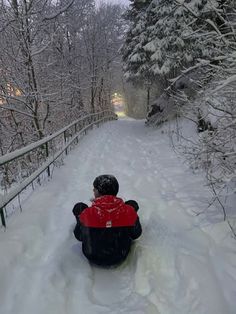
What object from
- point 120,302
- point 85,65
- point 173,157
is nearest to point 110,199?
point 120,302

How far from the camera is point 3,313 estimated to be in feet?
10.7

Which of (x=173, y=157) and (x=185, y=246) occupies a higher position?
(x=185, y=246)

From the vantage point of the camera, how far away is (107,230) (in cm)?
402

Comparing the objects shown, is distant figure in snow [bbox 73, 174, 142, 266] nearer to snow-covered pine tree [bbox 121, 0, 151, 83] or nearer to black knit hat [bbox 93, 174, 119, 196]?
black knit hat [bbox 93, 174, 119, 196]

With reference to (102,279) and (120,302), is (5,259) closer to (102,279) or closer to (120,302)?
(102,279)

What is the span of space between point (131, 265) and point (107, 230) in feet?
1.76

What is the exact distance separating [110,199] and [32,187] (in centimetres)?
339

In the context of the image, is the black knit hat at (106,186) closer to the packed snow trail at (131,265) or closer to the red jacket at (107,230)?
the red jacket at (107,230)

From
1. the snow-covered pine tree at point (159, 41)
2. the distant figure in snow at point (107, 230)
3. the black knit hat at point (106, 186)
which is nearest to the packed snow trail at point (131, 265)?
the distant figure in snow at point (107, 230)

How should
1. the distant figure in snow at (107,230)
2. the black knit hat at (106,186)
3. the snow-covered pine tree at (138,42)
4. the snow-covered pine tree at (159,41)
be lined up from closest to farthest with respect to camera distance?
the distant figure in snow at (107,230) < the black knit hat at (106,186) < the snow-covered pine tree at (159,41) < the snow-covered pine tree at (138,42)

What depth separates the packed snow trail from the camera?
3.42m

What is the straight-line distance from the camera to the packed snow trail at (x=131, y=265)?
3.42 meters

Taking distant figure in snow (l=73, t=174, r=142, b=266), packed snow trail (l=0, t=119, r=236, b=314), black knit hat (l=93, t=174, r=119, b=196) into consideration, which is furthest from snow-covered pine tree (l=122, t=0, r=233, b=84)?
distant figure in snow (l=73, t=174, r=142, b=266)

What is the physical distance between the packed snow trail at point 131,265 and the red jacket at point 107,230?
176 mm
